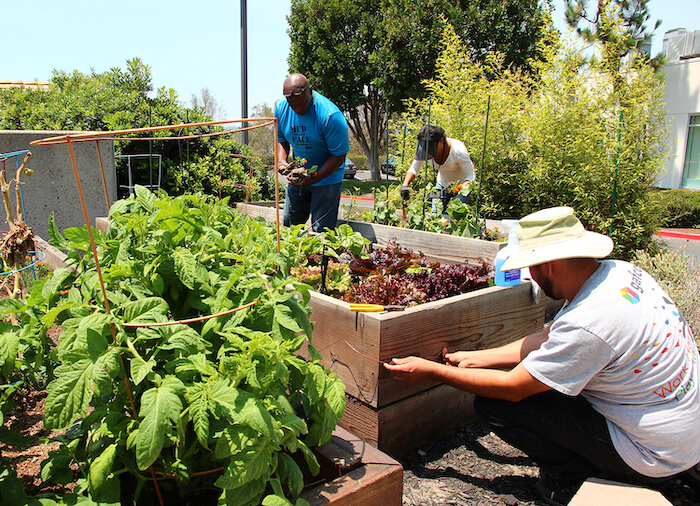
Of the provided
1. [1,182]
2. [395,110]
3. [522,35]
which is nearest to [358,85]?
[395,110]

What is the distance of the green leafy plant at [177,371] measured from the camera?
136 centimetres

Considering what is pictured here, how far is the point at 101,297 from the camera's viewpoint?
5.29 feet

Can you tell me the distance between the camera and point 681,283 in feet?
14.0

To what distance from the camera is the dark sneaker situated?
2.19m

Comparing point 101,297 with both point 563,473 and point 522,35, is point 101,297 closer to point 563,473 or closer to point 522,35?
point 563,473

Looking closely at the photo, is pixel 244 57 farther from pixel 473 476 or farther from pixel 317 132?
pixel 473 476

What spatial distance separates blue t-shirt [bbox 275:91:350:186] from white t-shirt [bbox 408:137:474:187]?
138cm

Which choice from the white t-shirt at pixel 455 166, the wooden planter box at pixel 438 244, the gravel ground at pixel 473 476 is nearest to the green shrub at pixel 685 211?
the white t-shirt at pixel 455 166

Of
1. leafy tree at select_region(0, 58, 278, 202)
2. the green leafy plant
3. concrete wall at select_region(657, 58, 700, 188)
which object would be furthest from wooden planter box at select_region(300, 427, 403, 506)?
concrete wall at select_region(657, 58, 700, 188)

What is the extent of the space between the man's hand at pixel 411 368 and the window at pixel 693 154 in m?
23.1

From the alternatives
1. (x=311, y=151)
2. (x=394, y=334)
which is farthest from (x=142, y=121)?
(x=394, y=334)

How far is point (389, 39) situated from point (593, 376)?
68.5ft

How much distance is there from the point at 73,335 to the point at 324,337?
1398 mm

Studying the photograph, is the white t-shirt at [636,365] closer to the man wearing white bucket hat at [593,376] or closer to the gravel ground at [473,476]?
the man wearing white bucket hat at [593,376]
